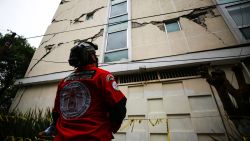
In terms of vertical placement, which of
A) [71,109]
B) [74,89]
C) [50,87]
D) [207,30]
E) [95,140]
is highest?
[207,30]

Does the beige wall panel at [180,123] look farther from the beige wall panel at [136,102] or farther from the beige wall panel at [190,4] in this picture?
the beige wall panel at [190,4]

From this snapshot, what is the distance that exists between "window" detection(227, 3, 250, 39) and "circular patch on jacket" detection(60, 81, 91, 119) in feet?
15.6

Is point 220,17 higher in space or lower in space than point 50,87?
higher

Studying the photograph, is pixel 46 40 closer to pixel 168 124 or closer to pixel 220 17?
pixel 168 124

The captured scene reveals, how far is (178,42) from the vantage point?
4699mm

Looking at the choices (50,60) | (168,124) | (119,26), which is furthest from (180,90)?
(50,60)

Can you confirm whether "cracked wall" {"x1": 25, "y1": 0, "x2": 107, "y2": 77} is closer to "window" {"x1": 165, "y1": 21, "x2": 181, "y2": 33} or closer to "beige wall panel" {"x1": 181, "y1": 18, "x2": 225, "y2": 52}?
"window" {"x1": 165, "y1": 21, "x2": 181, "y2": 33}

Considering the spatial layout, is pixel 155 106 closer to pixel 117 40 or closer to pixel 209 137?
pixel 209 137

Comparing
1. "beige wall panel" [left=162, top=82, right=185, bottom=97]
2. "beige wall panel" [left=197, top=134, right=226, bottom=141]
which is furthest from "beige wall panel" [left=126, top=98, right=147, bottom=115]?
"beige wall panel" [left=197, top=134, right=226, bottom=141]

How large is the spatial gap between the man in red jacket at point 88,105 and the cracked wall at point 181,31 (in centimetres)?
351

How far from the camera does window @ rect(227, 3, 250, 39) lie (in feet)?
14.0

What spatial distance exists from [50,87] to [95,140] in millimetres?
5024

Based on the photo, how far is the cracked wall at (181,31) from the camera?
439cm

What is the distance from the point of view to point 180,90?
12.6 feet
